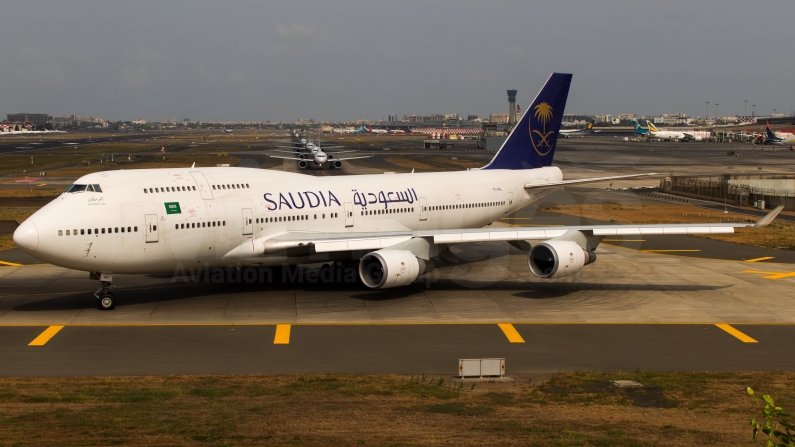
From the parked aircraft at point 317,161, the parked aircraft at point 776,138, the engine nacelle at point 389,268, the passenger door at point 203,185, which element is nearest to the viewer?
the engine nacelle at point 389,268

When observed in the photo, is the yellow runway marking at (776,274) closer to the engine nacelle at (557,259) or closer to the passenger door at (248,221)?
the engine nacelle at (557,259)

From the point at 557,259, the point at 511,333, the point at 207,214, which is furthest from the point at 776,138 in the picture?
the point at 207,214

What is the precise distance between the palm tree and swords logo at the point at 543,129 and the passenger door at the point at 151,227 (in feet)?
71.9

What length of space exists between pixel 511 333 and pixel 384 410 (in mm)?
Answer: 10076

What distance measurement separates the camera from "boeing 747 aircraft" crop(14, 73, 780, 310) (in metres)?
27.6

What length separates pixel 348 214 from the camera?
3422 cm

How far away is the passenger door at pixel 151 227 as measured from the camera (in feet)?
93.0

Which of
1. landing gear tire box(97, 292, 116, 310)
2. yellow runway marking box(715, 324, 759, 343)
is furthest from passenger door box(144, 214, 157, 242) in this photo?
yellow runway marking box(715, 324, 759, 343)

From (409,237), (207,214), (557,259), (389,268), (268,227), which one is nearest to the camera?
(207,214)

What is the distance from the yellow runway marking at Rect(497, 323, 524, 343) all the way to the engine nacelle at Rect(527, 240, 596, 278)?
4780 mm

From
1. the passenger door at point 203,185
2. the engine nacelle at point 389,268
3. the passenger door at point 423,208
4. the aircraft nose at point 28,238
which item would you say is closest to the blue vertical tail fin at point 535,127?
the passenger door at point 423,208

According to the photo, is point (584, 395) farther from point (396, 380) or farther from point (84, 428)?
point (84, 428)

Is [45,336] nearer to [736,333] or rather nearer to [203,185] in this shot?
[203,185]

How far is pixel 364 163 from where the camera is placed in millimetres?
125188
